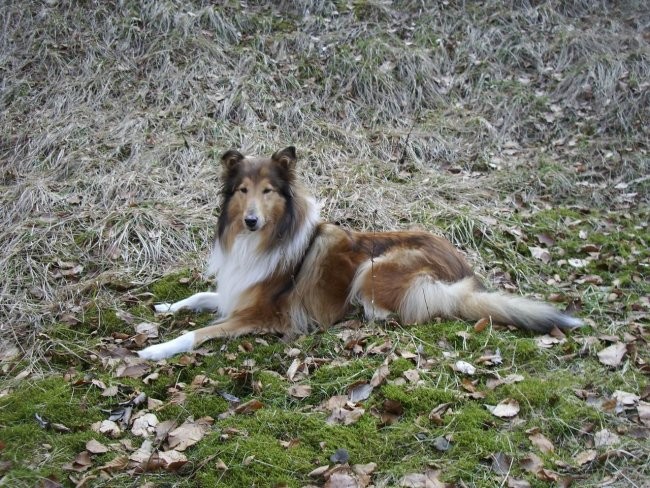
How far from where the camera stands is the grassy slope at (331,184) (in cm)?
344

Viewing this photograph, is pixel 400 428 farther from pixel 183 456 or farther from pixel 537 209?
pixel 537 209

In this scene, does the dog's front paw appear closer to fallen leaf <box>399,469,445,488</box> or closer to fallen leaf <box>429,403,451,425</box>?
fallen leaf <box>429,403,451,425</box>

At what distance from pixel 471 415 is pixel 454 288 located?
1240 millimetres

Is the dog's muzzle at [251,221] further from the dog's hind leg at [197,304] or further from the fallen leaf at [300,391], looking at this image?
the fallen leaf at [300,391]

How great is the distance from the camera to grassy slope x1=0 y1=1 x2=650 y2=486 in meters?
3.44

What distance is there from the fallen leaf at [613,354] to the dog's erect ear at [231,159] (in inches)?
107

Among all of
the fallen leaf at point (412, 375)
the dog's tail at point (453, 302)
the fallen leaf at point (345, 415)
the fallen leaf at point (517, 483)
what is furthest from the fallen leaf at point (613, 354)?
the fallen leaf at point (345, 415)

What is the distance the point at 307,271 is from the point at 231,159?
959mm

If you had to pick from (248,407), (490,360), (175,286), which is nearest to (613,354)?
(490,360)

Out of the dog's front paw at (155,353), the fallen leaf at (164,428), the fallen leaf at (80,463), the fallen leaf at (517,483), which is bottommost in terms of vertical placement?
the fallen leaf at (517,483)

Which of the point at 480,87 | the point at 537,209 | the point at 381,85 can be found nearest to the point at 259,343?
the point at 537,209

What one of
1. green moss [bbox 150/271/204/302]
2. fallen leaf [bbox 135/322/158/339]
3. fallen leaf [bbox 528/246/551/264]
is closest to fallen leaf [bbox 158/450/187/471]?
fallen leaf [bbox 135/322/158/339]

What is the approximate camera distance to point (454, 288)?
4559 millimetres

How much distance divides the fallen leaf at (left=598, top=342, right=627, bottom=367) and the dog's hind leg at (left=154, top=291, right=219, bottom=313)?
2706mm
